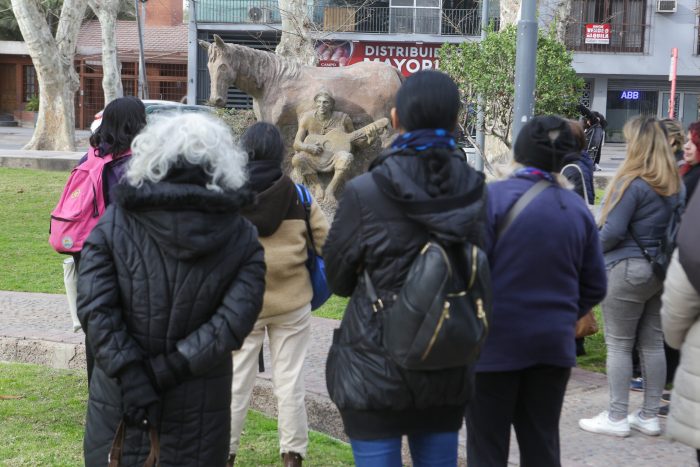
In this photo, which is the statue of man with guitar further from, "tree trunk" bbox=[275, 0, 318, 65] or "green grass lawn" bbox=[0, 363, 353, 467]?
"tree trunk" bbox=[275, 0, 318, 65]

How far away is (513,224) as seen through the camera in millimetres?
3787

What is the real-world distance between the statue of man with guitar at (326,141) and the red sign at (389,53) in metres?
26.8

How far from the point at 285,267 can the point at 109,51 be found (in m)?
24.1

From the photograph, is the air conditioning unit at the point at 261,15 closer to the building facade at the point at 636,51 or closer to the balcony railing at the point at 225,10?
the balcony railing at the point at 225,10

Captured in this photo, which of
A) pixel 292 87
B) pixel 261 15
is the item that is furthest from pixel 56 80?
pixel 292 87

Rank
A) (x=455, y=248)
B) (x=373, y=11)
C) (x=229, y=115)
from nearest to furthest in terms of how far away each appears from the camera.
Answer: (x=455, y=248), (x=229, y=115), (x=373, y=11)

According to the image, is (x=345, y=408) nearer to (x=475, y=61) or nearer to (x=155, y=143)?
(x=155, y=143)

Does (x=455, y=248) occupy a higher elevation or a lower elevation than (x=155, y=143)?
lower

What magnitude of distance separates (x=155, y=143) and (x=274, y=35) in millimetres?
36707

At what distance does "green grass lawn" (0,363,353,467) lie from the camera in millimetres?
5199

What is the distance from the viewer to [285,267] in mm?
4793

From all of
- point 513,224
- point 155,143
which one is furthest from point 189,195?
point 513,224

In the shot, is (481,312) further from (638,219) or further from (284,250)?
(638,219)

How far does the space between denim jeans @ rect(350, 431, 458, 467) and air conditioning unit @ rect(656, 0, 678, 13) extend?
4055 centimetres
